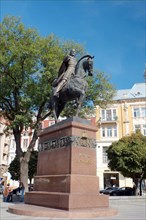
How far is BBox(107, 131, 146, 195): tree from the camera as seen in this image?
91.4 feet

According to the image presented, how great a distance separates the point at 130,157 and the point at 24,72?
15.8 metres

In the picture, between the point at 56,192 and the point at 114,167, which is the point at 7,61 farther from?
the point at 114,167

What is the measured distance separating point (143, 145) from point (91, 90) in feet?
37.3

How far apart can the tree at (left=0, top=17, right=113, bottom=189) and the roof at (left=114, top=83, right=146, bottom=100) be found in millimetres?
26275

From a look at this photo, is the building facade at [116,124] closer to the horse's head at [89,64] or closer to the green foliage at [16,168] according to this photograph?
the green foliage at [16,168]

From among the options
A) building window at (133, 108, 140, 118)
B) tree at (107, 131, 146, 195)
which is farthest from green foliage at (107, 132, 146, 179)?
building window at (133, 108, 140, 118)

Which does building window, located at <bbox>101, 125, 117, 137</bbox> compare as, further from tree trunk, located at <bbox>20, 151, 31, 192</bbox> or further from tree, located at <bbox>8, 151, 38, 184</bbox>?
tree trunk, located at <bbox>20, 151, 31, 192</bbox>

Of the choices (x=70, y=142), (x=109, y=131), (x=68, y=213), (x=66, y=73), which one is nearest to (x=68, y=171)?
(x=70, y=142)

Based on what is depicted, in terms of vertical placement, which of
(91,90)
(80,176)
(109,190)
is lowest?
(109,190)

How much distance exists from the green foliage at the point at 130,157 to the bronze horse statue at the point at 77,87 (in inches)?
770

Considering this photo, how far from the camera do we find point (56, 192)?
8.39m

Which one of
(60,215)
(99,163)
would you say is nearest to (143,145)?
(99,163)

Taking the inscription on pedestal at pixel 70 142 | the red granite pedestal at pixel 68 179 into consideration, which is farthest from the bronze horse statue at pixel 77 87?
the inscription on pedestal at pixel 70 142

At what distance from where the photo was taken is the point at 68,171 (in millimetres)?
8273
